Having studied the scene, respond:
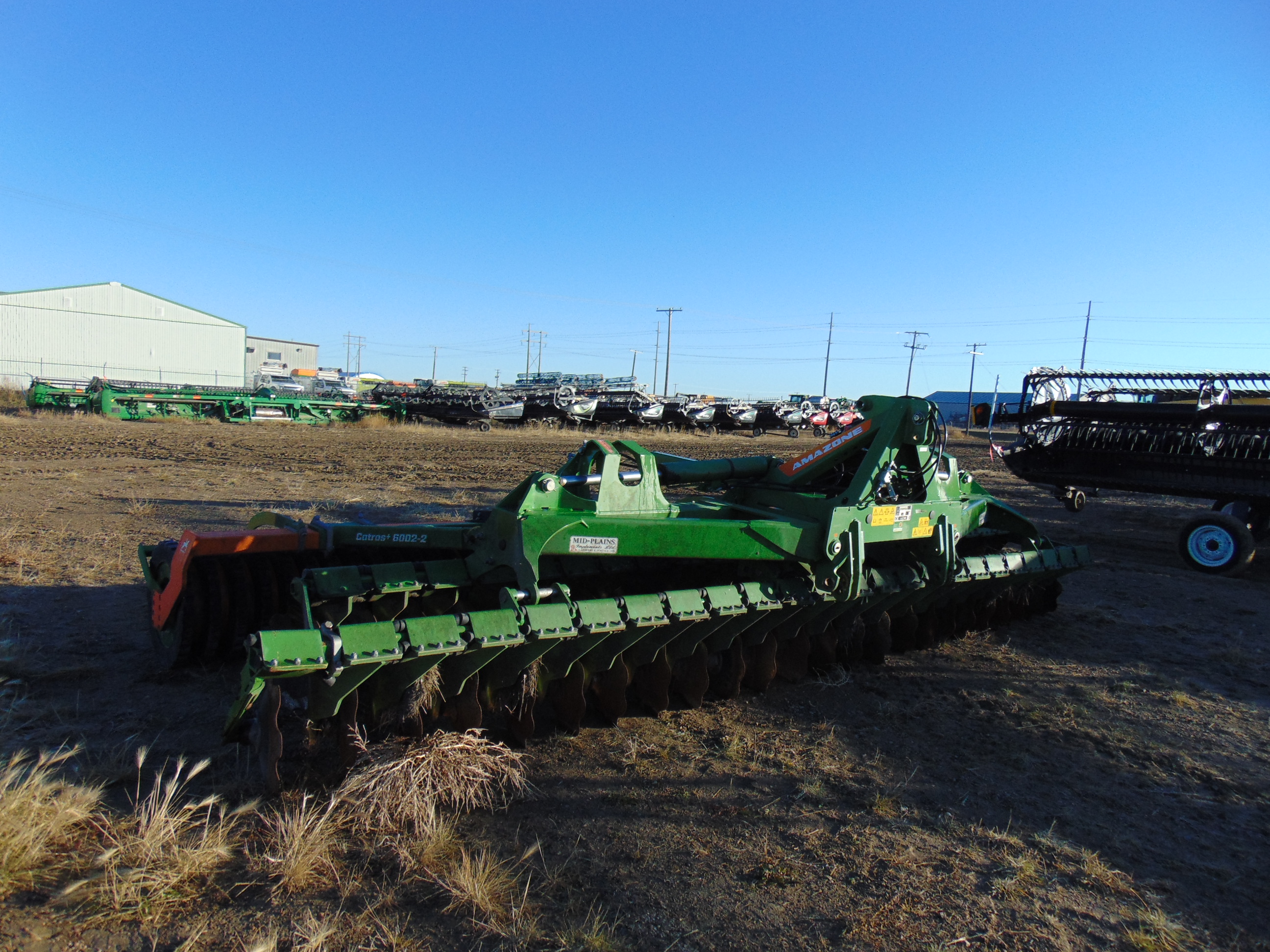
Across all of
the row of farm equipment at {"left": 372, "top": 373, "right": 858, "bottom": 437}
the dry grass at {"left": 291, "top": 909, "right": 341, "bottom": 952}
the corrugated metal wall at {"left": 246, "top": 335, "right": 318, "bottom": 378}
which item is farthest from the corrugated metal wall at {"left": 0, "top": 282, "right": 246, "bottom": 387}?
the dry grass at {"left": 291, "top": 909, "right": 341, "bottom": 952}

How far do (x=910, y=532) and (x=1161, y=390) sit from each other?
277 inches

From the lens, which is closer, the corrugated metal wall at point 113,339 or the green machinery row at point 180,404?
the green machinery row at point 180,404

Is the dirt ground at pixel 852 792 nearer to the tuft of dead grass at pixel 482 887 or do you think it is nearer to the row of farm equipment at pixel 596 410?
the tuft of dead grass at pixel 482 887

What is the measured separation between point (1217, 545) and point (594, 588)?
7404 mm

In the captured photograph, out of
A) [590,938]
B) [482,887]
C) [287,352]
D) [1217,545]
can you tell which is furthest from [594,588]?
[287,352]

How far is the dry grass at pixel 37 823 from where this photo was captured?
2.75 metres

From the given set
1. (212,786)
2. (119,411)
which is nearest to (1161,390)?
(212,786)

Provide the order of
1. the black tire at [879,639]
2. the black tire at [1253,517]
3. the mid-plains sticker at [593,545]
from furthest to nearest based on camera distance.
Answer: the black tire at [1253,517] < the black tire at [879,639] < the mid-plains sticker at [593,545]

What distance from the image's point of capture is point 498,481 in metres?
14.7

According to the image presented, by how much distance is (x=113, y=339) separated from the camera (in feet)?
165

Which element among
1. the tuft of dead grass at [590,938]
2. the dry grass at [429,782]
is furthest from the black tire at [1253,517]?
the tuft of dead grass at [590,938]

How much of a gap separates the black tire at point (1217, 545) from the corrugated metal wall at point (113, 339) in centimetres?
5279

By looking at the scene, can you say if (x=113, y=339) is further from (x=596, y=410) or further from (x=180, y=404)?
(x=596, y=410)

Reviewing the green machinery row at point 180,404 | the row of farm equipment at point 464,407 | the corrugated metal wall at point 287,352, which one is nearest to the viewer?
the green machinery row at point 180,404
